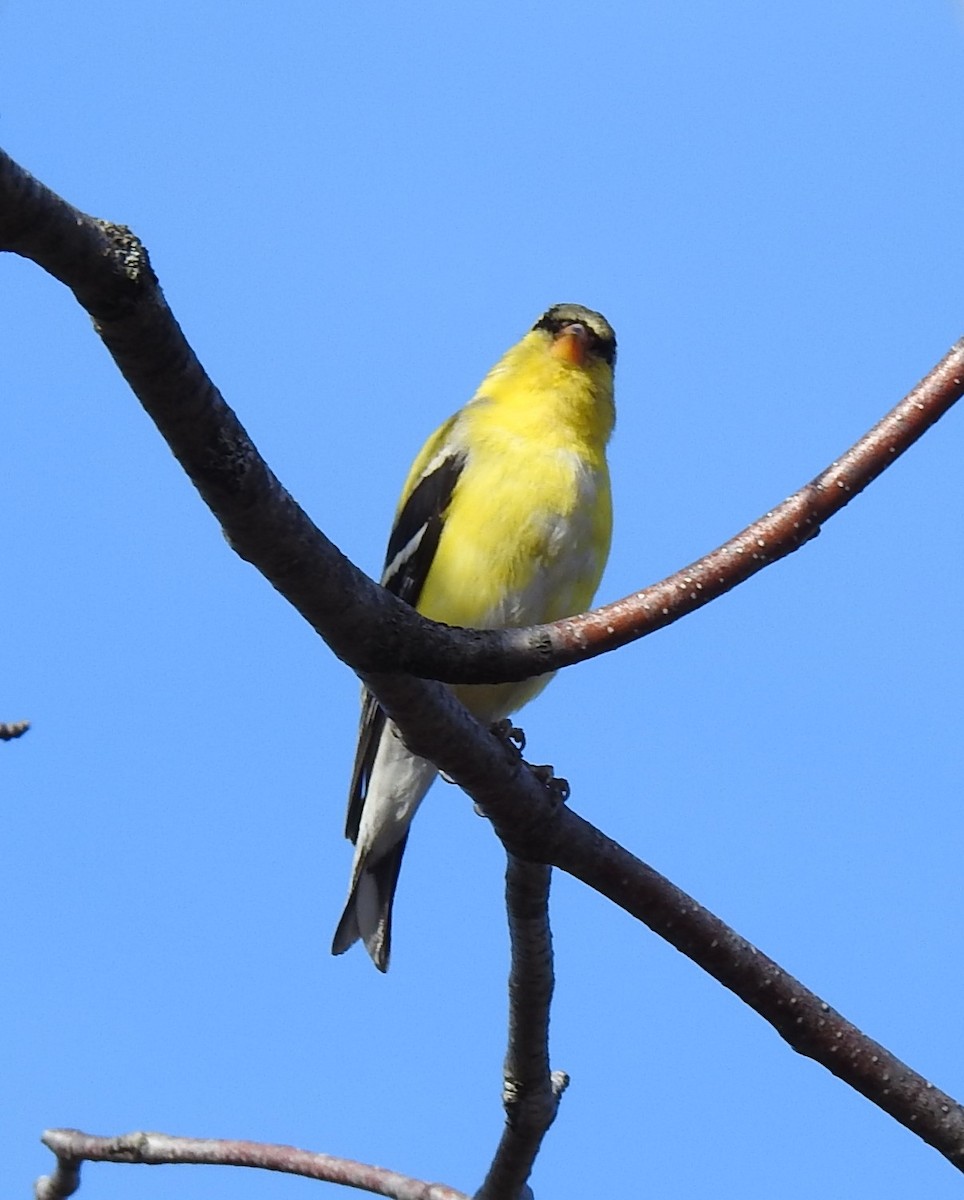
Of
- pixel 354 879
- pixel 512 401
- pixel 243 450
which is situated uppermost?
pixel 512 401

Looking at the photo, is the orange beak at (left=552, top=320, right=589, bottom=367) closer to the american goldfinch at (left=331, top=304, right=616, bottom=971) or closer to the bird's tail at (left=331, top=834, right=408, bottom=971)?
the american goldfinch at (left=331, top=304, right=616, bottom=971)

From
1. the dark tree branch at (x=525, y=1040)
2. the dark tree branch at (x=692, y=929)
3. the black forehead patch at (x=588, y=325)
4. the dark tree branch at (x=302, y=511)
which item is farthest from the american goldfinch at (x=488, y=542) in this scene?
the dark tree branch at (x=302, y=511)

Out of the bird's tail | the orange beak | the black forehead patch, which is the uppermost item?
the black forehead patch

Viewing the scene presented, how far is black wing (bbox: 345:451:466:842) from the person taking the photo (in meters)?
5.62

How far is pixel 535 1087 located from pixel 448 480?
2611 millimetres

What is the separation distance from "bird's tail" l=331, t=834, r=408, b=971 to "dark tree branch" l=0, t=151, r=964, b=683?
9.66ft

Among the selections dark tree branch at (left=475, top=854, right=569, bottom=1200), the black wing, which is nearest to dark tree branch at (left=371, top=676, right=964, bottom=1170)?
dark tree branch at (left=475, top=854, right=569, bottom=1200)

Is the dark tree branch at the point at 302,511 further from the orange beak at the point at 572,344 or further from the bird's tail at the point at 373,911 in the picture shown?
the orange beak at the point at 572,344

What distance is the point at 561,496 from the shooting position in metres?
5.44

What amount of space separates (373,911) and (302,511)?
3.40 meters

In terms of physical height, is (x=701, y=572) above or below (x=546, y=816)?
above

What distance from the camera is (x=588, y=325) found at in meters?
6.64

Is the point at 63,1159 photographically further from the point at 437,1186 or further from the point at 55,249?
the point at 55,249

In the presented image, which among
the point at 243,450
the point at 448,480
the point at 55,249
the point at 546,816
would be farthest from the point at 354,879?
the point at 55,249
